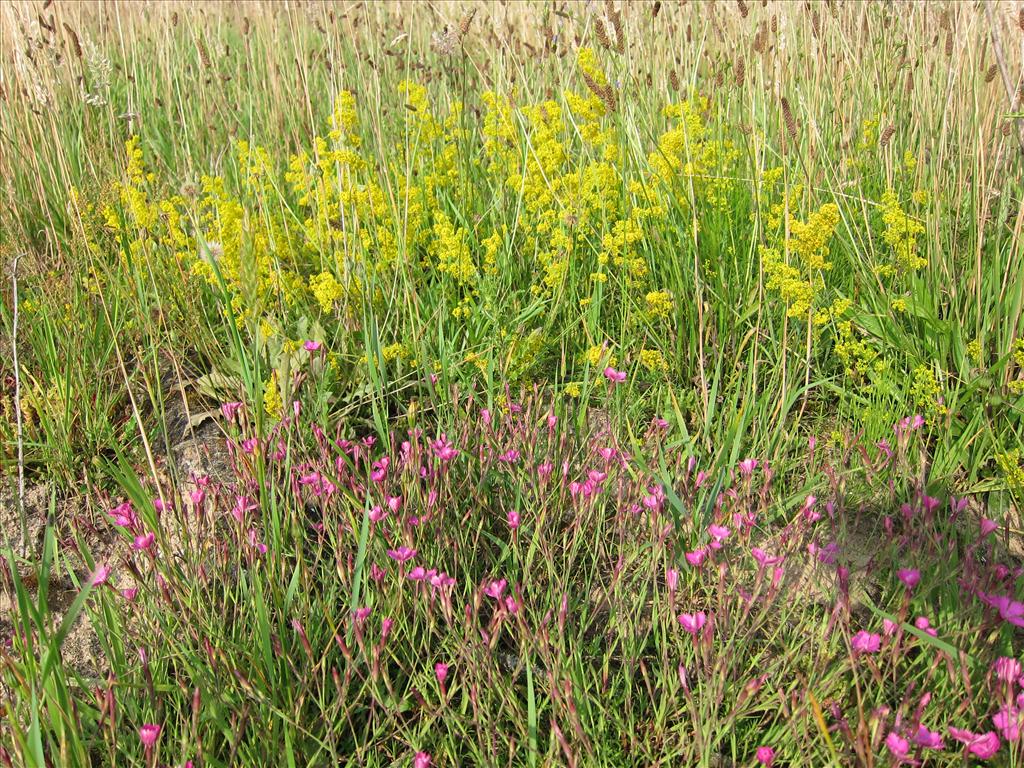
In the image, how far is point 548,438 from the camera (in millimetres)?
2033

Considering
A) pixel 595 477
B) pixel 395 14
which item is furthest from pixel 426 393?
pixel 395 14

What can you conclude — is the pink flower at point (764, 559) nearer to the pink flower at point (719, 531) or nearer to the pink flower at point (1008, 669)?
the pink flower at point (719, 531)

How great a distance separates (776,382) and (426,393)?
3.14 feet

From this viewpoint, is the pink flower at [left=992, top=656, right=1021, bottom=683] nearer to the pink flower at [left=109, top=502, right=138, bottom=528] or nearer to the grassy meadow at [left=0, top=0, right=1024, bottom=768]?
the grassy meadow at [left=0, top=0, right=1024, bottom=768]

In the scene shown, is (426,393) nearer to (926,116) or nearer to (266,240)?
(266,240)

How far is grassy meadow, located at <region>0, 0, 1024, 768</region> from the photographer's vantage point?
54.4 inches

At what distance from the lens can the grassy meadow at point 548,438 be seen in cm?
138

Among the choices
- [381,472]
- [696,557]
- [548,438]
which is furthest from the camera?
[548,438]

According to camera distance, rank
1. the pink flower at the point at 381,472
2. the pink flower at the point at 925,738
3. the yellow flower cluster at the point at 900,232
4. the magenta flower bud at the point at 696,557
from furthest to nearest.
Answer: the yellow flower cluster at the point at 900,232
the pink flower at the point at 381,472
the magenta flower bud at the point at 696,557
the pink flower at the point at 925,738

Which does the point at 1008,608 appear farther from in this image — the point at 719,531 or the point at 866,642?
the point at 719,531

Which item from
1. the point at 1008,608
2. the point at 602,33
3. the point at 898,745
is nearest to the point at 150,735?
the point at 898,745

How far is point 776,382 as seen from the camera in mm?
2230

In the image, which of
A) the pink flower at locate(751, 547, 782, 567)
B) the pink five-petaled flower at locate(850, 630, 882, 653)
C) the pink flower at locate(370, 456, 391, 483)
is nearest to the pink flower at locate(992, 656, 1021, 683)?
the pink five-petaled flower at locate(850, 630, 882, 653)

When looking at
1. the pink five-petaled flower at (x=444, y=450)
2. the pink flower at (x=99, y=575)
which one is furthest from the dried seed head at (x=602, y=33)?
the pink flower at (x=99, y=575)
